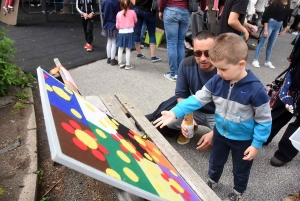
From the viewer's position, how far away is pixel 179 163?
187 cm

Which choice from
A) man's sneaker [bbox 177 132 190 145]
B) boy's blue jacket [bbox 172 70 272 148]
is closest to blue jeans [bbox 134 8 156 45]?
man's sneaker [bbox 177 132 190 145]

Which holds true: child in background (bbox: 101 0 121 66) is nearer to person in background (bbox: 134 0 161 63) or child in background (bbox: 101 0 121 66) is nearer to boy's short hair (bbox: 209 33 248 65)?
person in background (bbox: 134 0 161 63)

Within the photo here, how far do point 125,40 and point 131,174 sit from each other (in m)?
3.98

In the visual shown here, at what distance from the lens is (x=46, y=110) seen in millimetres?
1240

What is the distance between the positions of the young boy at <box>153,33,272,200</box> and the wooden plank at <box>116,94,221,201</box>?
0.83ft

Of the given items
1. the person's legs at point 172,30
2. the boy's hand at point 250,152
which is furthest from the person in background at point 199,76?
the person's legs at point 172,30

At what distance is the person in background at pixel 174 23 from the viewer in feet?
14.2

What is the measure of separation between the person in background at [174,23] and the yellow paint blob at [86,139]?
3.41 metres

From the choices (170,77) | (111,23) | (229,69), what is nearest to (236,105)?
(229,69)

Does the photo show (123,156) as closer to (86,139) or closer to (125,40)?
(86,139)

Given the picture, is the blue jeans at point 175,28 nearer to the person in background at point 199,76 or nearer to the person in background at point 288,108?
the person in background at point 199,76

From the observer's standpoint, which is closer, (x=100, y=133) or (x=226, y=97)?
(x=100, y=133)

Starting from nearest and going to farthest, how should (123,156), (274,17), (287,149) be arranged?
(123,156), (287,149), (274,17)

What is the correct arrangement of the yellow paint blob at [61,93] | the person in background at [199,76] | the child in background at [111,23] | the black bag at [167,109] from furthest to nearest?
the child in background at [111,23] < the black bag at [167,109] < the person in background at [199,76] < the yellow paint blob at [61,93]
